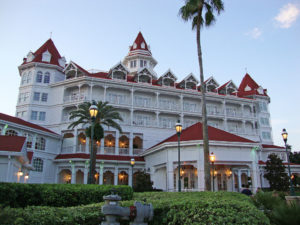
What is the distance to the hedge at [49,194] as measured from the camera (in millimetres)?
9339

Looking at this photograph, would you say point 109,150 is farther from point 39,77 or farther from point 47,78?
point 39,77

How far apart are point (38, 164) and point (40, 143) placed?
9.37ft

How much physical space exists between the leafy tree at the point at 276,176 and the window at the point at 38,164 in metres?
33.4

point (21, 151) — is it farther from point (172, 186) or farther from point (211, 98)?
point (211, 98)

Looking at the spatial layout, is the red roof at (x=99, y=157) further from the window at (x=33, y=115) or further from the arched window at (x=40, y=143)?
the window at (x=33, y=115)

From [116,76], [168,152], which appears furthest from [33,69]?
[168,152]

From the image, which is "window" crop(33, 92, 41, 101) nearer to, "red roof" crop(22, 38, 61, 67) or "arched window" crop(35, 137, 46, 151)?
"red roof" crop(22, 38, 61, 67)

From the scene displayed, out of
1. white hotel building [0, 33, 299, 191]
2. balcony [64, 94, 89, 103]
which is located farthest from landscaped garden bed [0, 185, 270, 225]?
balcony [64, 94, 89, 103]

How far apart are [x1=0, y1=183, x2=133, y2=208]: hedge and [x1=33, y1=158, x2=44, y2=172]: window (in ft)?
88.5

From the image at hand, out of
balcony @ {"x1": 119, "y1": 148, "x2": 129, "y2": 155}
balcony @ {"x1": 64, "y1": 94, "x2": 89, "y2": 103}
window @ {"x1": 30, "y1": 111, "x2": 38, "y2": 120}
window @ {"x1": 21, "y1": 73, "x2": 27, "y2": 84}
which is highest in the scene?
window @ {"x1": 21, "y1": 73, "x2": 27, "y2": 84}

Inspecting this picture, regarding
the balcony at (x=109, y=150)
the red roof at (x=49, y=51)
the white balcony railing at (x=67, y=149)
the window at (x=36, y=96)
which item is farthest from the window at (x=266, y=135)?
the window at (x=36, y=96)

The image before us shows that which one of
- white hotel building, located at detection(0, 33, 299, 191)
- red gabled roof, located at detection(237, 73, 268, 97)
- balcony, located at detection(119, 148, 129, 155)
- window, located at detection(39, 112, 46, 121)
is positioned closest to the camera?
white hotel building, located at detection(0, 33, 299, 191)

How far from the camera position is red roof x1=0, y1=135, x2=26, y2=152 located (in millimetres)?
23484

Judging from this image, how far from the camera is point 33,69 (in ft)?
143
